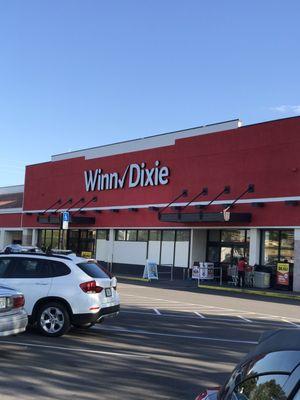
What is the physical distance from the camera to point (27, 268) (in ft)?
37.0

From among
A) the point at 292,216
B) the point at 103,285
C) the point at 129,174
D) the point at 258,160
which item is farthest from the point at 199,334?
the point at 129,174

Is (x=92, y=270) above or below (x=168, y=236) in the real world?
below

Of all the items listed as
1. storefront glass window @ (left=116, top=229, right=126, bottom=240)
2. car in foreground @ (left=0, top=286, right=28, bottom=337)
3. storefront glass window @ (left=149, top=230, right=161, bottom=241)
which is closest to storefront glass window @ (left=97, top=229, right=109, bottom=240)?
storefront glass window @ (left=116, top=229, right=126, bottom=240)

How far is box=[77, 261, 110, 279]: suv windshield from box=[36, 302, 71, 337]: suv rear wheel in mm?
834

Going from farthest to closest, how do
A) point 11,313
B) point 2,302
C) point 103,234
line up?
point 103,234
point 11,313
point 2,302

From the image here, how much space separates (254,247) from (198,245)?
5.08 meters

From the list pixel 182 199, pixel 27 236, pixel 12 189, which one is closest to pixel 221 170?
pixel 182 199

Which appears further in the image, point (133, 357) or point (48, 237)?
point (48, 237)

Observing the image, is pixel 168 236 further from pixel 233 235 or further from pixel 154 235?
pixel 233 235

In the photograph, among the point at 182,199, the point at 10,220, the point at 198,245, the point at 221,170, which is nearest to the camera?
the point at 221,170

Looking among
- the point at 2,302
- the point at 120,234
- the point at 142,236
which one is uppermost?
the point at 120,234

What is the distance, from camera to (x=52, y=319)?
10.8m

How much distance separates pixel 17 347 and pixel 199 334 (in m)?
4.24

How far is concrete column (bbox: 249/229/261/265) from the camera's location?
30.0m
